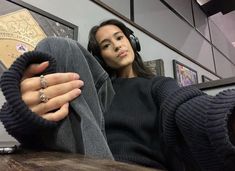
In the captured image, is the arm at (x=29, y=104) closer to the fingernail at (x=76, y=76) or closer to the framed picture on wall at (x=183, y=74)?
the fingernail at (x=76, y=76)

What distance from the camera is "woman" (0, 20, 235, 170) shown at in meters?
0.38

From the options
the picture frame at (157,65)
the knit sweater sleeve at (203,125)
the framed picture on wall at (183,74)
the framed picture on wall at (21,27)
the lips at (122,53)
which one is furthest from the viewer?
the framed picture on wall at (183,74)

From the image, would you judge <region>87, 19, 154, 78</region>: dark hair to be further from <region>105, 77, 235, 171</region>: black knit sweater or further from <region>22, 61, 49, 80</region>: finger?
<region>22, 61, 49, 80</region>: finger

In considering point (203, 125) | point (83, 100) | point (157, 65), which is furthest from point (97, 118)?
point (157, 65)

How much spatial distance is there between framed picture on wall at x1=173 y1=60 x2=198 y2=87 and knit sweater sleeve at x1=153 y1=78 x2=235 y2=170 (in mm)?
1153

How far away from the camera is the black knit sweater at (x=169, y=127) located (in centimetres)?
36

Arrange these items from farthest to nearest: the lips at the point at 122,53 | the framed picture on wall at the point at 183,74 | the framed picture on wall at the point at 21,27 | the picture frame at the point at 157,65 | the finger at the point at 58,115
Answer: the framed picture on wall at the point at 183,74 → the picture frame at the point at 157,65 → the lips at the point at 122,53 → the framed picture on wall at the point at 21,27 → the finger at the point at 58,115

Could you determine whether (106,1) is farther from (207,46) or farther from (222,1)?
(222,1)

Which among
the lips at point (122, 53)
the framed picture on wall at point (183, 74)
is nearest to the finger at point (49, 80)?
the lips at point (122, 53)

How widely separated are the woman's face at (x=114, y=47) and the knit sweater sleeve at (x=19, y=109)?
0.59 metres

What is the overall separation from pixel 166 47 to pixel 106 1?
0.57 m

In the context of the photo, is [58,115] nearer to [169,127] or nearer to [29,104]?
[29,104]

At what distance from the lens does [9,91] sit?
0.43 m

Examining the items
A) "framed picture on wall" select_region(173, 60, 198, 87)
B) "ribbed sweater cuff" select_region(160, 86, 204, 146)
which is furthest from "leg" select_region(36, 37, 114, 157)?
"framed picture on wall" select_region(173, 60, 198, 87)
